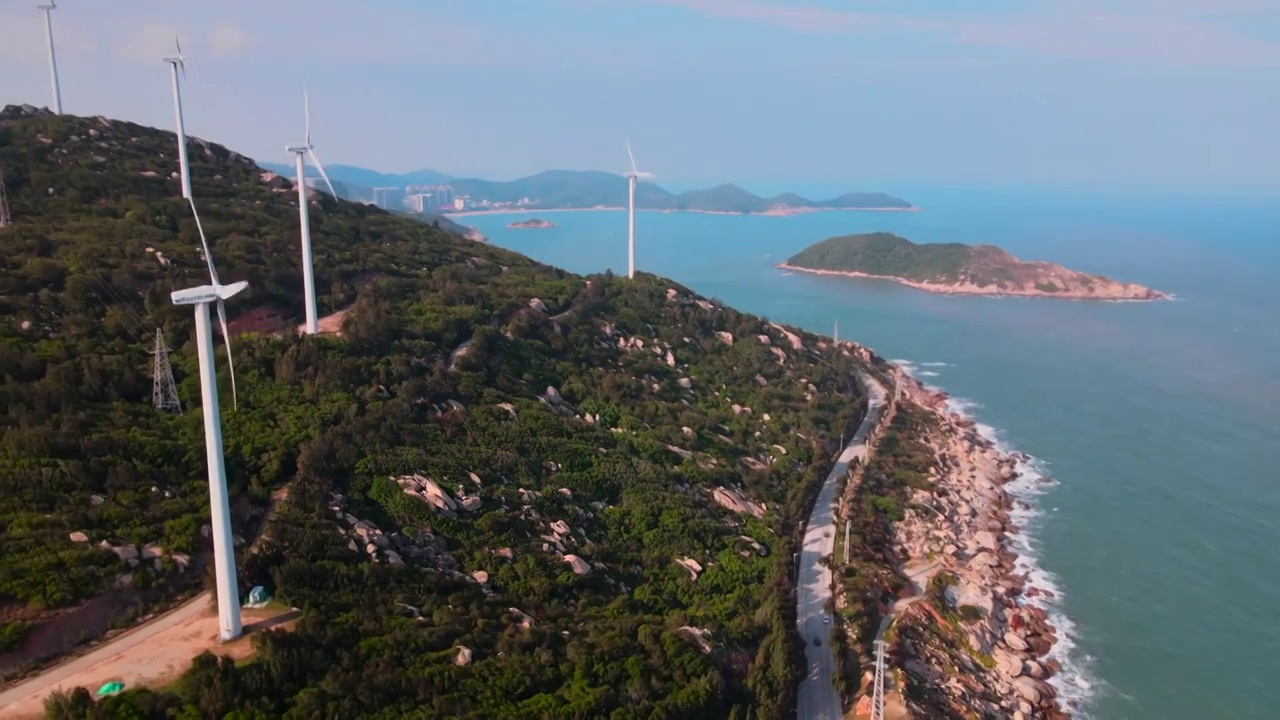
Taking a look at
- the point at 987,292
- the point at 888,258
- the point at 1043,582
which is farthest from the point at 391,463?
the point at 888,258

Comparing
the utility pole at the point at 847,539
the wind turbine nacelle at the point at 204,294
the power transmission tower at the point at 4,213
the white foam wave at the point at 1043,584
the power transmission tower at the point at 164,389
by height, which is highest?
the power transmission tower at the point at 4,213

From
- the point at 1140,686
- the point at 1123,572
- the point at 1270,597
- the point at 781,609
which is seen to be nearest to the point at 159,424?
the point at 781,609

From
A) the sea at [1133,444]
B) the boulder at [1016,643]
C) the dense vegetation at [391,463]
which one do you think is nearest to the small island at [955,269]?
the sea at [1133,444]

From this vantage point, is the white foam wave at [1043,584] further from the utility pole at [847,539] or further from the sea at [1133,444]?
the utility pole at [847,539]

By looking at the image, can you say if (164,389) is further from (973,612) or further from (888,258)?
(888,258)

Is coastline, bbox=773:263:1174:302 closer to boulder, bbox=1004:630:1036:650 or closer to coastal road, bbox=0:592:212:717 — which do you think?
boulder, bbox=1004:630:1036:650

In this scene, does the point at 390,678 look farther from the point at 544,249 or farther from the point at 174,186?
the point at 544,249

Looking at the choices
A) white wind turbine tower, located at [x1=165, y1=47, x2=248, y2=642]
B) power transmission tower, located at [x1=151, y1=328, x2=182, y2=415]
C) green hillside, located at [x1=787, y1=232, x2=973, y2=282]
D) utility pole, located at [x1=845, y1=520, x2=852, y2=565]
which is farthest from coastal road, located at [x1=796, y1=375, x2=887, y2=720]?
green hillside, located at [x1=787, y1=232, x2=973, y2=282]
